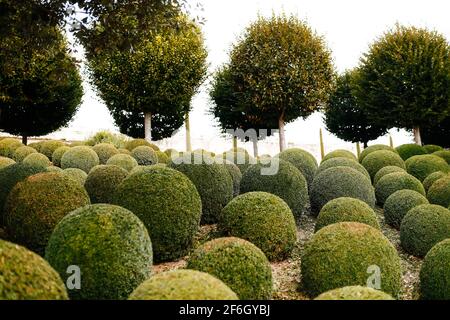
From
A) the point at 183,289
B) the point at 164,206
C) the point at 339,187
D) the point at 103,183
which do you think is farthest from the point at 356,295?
the point at 339,187

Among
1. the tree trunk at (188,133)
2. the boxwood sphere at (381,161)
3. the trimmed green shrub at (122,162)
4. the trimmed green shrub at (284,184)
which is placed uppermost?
the tree trunk at (188,133)

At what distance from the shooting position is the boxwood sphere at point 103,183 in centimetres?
1091

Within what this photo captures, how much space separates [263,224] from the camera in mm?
9266

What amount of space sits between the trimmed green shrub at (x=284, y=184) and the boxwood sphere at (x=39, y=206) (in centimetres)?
484

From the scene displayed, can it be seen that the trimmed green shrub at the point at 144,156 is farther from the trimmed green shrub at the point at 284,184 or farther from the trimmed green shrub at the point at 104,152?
the trimmed green shrub at the point at 284,184

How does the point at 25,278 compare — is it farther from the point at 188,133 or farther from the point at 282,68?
the point at 188,133

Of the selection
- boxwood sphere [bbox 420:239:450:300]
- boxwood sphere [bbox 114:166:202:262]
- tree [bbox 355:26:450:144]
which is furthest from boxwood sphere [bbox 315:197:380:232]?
tree [bbox 355:26:450:144]

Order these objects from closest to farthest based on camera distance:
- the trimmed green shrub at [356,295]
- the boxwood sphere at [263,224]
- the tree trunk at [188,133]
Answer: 1. the trimmed green shrub at [356,295]
2. the boxwood sphere at [263,224]
3. the tree trunk at [188,133]

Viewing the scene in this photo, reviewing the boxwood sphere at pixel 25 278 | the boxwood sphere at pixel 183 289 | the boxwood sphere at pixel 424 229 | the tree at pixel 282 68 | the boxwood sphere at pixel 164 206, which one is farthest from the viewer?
the tree at pixel 282 68

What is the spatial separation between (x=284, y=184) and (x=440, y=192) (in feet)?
18.0

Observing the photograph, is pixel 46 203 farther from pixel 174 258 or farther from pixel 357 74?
pixel 357 74

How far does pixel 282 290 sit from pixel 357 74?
24.8 m

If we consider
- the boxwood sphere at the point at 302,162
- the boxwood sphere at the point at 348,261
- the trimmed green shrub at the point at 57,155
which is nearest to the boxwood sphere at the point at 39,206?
the boxwood sphere at the point at 348,261
